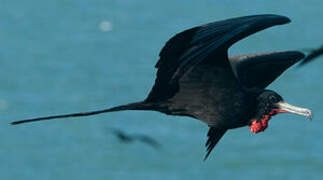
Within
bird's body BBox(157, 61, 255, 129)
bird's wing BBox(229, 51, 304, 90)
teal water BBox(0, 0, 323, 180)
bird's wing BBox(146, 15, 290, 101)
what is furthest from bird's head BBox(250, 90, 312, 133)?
teal water BBox(0, 0, 323, 180)

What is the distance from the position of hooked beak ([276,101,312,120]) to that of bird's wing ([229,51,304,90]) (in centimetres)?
67

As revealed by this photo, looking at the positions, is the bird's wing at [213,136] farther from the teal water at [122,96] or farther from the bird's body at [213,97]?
the teal water at [122,96]

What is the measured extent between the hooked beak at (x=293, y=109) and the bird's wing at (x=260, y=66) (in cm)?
67

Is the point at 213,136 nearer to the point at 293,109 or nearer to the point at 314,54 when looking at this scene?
the point at 293,109

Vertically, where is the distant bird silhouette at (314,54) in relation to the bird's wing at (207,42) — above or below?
below

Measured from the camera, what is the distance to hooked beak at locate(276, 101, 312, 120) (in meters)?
12.4

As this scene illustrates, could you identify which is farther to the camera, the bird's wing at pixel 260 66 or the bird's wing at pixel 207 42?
the bird's wing at pixel 260 66

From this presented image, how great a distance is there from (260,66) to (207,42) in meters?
2.24

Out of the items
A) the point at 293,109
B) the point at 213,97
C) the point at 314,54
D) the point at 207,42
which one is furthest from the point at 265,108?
the point at 207,42

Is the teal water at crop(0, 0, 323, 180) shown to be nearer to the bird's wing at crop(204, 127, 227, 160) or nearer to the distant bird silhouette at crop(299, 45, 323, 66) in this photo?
the bird's wing at crop(204, 127, 227, 160)

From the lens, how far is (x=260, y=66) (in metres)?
13.6

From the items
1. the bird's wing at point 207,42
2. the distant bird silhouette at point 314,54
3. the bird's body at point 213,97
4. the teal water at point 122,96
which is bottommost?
the teal water at point 122,96

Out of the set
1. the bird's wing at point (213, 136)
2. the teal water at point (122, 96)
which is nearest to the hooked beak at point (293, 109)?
the bird's wing at point (213, 136)

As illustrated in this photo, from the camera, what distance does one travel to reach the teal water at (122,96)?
51.0 m
